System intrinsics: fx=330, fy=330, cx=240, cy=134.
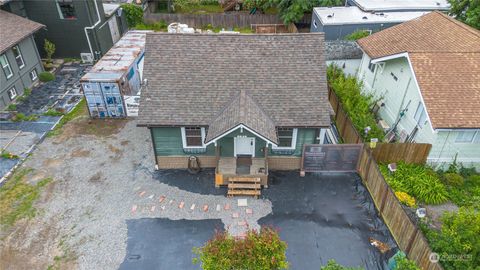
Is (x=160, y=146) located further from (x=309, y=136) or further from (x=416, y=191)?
(x=416, y=191)

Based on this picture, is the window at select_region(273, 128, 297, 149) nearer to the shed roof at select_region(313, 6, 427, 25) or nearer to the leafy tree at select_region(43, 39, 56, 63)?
the shed roof at select_region(313, 6, 427, 25)

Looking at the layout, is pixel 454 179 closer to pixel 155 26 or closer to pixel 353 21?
pixel 353 21

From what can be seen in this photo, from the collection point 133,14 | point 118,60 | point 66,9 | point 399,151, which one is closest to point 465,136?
point 399,151

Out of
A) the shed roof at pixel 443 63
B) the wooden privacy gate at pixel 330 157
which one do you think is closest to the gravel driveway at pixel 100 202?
the wooden privacy gate at pixel 330 157

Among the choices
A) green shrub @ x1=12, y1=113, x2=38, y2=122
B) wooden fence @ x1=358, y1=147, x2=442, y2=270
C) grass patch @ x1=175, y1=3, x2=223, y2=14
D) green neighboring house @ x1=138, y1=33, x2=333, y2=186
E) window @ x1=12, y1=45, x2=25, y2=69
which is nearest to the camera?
wooden fence @ x1=358, y1=147, x2=442, y2=270

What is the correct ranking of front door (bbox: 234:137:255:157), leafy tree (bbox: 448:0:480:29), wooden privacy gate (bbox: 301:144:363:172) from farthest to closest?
1. leafy tree (bbox: 448:0:480:29)
2. front door (bbox: 234:137:255:157)
3. wooden privacy gate (bbox: 301:144:363:172)
